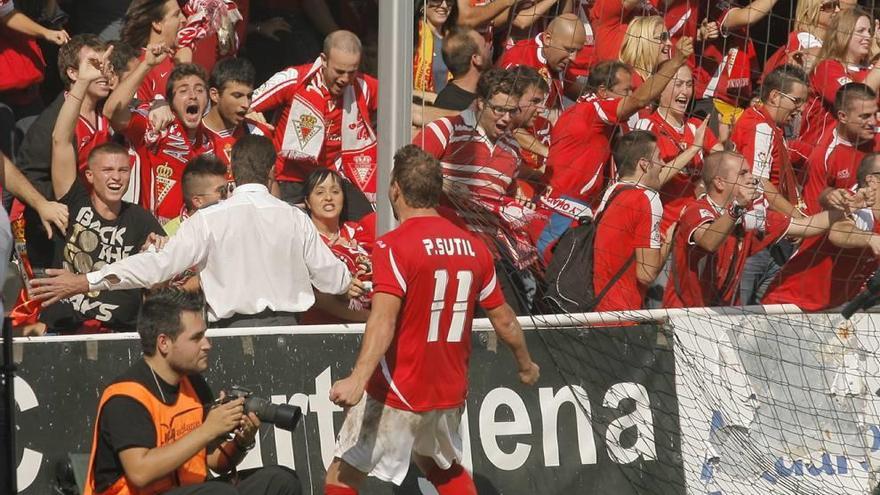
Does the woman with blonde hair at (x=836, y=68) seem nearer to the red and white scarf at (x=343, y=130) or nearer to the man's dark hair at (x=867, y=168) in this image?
the man's dark hair at (x=867, y=168)

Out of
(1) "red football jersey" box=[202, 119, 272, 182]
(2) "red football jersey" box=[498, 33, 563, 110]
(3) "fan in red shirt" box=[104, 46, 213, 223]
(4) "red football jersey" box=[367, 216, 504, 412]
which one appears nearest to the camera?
(4) "red football jersey" box=[367, 216, 504, 412]

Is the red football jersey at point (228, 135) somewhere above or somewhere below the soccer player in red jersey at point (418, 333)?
above

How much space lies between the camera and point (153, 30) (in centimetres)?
894

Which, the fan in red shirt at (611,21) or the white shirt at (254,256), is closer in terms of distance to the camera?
the white shirt at (254,256)

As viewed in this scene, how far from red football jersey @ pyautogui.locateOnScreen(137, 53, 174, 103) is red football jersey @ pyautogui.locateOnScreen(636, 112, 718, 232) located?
2748 millimetres

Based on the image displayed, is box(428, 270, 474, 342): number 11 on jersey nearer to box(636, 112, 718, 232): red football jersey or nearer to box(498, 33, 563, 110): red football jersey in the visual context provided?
box(636, 112, 718, 232): red football jersey

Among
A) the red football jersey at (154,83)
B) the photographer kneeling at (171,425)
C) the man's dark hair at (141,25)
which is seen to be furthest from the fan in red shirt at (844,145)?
the photographer kneeling at (171,425)

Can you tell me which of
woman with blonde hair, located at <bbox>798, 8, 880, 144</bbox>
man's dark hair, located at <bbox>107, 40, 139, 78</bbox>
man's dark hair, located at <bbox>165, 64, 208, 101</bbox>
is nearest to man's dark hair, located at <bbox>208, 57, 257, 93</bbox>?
man's dark hair, located at <bbox>165, 64, 208, 101</bbox>

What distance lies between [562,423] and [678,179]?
5.92 feet

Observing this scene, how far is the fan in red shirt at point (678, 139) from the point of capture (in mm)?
8734

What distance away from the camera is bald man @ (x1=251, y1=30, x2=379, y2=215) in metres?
8.87

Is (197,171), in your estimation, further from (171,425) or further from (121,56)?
(171,425)

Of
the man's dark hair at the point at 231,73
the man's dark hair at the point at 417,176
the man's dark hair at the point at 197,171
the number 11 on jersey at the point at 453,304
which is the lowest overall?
the number 11 on jersey at the point at 453,304

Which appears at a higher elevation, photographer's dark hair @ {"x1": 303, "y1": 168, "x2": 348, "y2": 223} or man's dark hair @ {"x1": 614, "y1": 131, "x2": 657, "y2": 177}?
man's dark hair @ {"x1": 614, "y1": 131, "x2": 657, "y2": 177}
